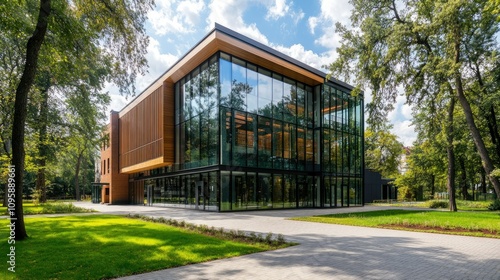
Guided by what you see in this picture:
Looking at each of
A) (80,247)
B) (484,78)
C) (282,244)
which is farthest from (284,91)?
(80,247)

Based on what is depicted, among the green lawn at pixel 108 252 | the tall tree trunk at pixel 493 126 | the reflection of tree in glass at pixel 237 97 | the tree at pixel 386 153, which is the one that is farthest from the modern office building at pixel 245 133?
the tree at pixel 386 153

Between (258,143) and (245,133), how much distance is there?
1515 mm

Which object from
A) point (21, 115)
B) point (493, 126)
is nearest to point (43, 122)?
point (21, 115)

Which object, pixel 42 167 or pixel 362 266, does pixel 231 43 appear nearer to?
pixel 362 266

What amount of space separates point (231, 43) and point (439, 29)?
12.2m

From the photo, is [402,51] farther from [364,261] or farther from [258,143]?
[364,261]

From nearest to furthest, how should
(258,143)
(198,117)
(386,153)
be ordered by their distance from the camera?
1. (258,143)
2. (198,117)
3. (386,153)

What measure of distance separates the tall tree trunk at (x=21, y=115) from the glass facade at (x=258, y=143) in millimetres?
12823

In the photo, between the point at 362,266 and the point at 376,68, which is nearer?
the point at 362,266

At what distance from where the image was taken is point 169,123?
2745 cm

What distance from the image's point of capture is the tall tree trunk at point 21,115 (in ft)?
30.5

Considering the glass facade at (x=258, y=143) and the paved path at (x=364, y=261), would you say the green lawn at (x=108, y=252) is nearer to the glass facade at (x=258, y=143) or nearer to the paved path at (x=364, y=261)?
the paved path at (x=364, y=261)

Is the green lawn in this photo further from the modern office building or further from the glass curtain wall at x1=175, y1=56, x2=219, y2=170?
the glass curtain wall at x1=175, y1=56, x2=219, y2=170

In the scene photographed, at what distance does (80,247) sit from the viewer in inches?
341
